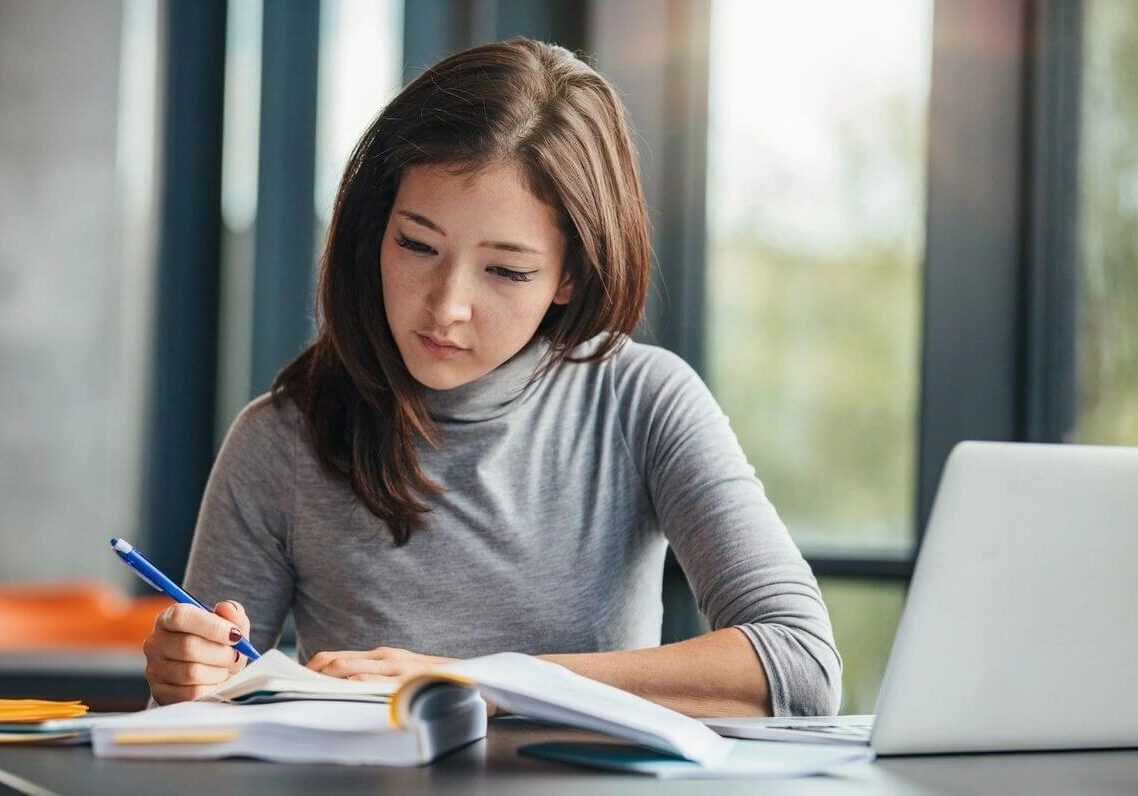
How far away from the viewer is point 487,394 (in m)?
1.49

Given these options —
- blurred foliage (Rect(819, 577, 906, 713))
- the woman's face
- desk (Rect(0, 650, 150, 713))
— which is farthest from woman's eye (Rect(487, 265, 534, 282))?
blurred foliage (Rect(819, 577, 906, 713))

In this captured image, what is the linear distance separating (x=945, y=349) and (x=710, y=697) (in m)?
1.60

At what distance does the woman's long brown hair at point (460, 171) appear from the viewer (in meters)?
1.37

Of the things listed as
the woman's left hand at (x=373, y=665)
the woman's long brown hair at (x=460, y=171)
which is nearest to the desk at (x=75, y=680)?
the woman's long brown hair at (x=460, y=171)

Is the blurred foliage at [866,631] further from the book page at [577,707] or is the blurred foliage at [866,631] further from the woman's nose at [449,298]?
the book page at [577,707]

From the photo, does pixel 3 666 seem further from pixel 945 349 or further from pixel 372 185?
pixel 945 349

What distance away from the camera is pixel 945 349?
8.70ft

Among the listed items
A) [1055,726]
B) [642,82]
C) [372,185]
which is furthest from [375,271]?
[642,82]

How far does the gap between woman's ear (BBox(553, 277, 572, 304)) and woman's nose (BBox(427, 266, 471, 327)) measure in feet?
0.48

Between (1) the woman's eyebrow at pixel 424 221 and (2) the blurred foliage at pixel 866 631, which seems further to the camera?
(2) the blurred foliage at pixel 866 631

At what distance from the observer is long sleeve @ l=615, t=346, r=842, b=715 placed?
1252 mm

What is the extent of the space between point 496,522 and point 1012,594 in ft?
2.34

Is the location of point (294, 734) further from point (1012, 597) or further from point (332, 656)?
point (1012, 597)

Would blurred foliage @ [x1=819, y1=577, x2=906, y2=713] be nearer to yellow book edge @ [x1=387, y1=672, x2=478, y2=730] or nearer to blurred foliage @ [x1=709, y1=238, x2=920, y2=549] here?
blurred foliage @ [x1=709, y1=238, x2=920, y2=549]
